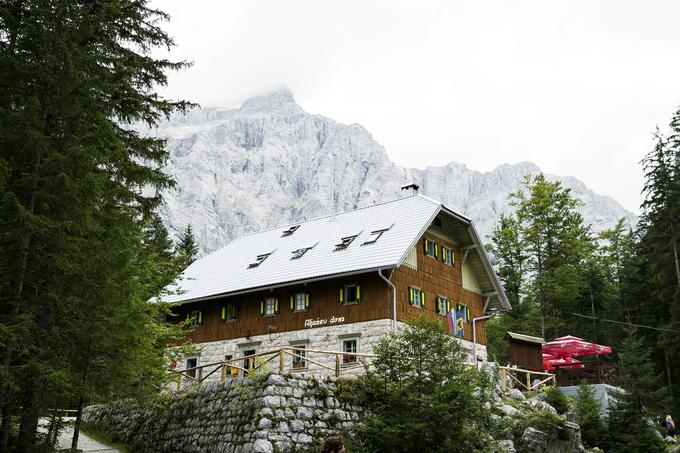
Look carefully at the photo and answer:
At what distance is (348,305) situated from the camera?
96.0 ft

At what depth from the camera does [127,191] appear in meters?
17.3

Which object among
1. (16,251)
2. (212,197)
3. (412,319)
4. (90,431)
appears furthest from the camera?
(212,197)

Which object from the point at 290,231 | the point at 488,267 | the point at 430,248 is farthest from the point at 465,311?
the point at 290,231

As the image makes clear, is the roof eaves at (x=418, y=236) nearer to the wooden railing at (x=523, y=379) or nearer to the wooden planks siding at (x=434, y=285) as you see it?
the wooden planks siding at (x=434, y=285)

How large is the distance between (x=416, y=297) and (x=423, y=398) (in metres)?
11.7

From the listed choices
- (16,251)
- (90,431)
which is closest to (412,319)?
(16,251)

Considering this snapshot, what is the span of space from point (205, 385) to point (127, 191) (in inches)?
306

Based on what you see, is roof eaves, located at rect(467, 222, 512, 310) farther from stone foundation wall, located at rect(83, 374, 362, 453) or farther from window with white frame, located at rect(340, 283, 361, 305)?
→ stone foundation wall, located at rect(83, 374, 362, 453)

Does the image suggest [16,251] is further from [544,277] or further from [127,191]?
[544,277]

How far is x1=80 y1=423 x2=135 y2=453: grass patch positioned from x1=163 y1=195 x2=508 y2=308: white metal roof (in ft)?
19.5

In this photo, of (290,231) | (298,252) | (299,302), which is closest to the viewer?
(299,302)

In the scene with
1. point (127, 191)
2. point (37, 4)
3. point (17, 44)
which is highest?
point (37, 4)

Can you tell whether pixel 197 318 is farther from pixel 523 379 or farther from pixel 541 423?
pixel 541 423

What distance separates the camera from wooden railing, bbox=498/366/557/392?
2648 cm
